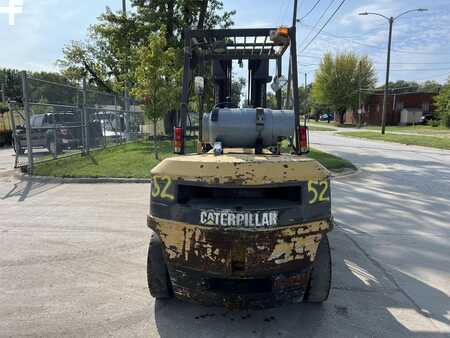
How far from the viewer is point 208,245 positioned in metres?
2.67

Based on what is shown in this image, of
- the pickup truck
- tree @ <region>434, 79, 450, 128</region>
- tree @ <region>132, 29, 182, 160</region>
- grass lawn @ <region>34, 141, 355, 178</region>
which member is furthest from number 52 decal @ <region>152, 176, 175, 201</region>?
tree @ <region>434, 79, 450, 128</region>

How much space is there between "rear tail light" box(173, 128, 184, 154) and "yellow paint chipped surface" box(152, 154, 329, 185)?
1.47 metres

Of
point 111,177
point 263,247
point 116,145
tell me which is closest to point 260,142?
point 263,247

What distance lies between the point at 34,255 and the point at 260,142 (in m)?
3.38

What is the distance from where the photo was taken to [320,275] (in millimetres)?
3135

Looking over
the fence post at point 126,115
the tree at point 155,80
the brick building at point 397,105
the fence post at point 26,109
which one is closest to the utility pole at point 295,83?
the fence post at point 26,109

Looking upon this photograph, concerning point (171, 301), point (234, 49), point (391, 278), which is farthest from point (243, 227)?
point (234, 49)

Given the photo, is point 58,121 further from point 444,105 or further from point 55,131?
point 444,105

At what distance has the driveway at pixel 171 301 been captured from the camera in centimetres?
A: 305

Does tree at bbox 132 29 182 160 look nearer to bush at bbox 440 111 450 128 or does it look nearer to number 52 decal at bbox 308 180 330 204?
number 52 decal at bbox 308 180 330 204

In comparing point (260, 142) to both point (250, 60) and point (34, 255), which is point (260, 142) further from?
point (34, 255)

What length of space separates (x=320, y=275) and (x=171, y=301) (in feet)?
4.79

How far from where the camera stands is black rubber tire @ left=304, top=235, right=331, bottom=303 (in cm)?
312

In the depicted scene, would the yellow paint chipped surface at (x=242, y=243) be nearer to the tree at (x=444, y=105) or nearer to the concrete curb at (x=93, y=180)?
the concrete curb at (x=93, y=180)
